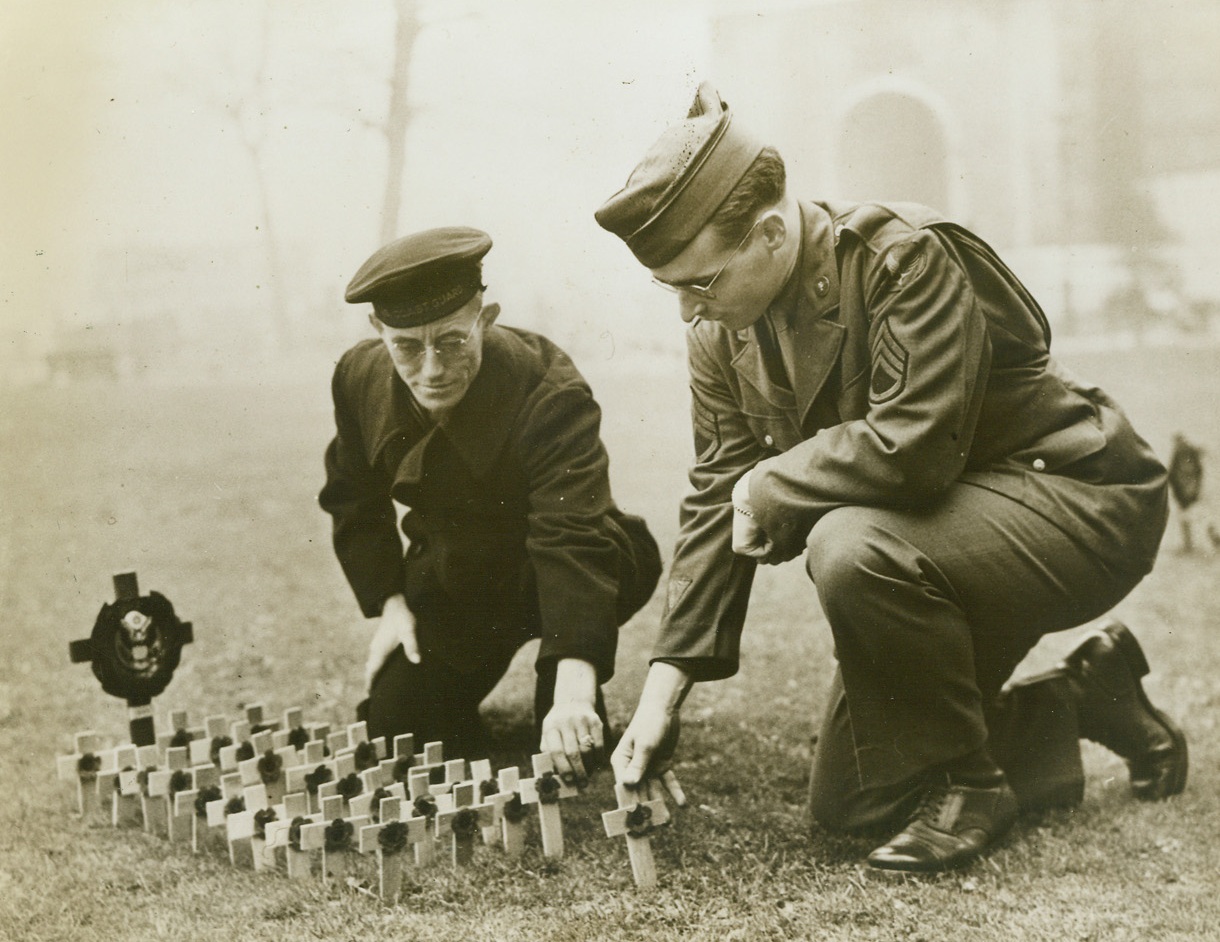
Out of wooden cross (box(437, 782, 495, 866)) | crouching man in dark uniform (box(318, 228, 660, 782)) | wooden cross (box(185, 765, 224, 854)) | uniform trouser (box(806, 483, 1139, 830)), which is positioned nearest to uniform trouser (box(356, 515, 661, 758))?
crouching man in dark uniform (box(318, 228, 660, 782))

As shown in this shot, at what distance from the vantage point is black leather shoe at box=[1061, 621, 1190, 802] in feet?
11.7

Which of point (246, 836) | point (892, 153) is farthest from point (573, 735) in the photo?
point (892, 153)

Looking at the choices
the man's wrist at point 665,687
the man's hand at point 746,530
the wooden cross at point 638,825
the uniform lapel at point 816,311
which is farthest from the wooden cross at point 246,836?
the uniform lapel at point 816,311

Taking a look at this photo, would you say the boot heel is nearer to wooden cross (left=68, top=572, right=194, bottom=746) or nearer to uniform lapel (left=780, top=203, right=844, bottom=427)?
uniform lapel (left=780, top=203, right=844, bottom=427)

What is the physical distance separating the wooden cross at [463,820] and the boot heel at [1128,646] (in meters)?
1.87

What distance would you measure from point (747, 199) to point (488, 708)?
6.63 feet

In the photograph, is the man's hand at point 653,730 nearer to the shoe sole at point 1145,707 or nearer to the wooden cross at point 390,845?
the wooden cross at point 390,845

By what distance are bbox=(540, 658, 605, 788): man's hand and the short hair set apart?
1.24m

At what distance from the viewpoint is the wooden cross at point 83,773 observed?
369 cm

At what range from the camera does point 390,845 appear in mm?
3029

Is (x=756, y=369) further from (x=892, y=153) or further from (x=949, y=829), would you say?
(x=949, y=829)

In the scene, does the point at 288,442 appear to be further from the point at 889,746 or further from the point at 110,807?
the point at 889,746

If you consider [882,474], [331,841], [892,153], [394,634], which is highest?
[892,153]

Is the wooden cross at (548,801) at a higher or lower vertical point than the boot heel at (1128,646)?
lower
